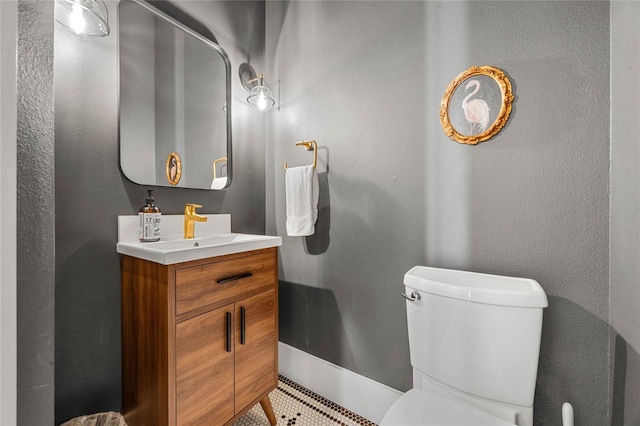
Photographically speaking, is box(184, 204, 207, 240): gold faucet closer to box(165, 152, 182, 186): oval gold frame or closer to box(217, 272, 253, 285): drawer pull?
box(165, 152, 182, 186): oval gold frame

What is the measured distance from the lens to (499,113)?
107 centimetres

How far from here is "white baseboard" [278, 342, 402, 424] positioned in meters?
1.38

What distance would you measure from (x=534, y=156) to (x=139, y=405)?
179 cm

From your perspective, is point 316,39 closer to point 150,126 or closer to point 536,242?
point 150,126

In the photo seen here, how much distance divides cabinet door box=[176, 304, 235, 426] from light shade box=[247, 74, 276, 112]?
46.1 inches

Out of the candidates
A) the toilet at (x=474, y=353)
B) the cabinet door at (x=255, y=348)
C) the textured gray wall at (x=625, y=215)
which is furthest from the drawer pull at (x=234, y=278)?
the textured gray wall at (x=625, y=215)

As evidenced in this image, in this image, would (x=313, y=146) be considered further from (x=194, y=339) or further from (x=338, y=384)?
(x=338, y=384)

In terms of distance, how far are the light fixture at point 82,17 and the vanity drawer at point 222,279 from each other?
3.24 ft

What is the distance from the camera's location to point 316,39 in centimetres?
162

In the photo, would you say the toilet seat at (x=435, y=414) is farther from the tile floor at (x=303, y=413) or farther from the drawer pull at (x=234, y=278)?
the drawer pull at (x=234, y=278)

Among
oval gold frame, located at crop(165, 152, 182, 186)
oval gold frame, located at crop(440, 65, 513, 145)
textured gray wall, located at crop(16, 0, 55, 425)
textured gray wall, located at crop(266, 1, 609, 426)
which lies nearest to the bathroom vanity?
oval gold frame, located at crop(165, 152, 182, 186)

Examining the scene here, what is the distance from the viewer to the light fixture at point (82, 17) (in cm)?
99

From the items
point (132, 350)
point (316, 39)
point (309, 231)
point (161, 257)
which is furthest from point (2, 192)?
point (316, 39)

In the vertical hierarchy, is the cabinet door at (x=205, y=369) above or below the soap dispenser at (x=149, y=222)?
below
